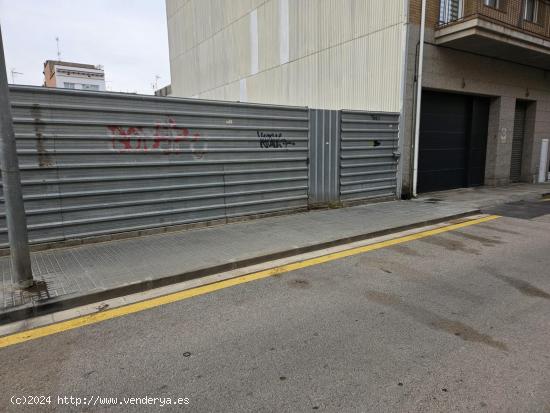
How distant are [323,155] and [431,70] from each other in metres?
4.61

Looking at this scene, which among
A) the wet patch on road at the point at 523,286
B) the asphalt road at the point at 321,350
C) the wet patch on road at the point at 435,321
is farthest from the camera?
the wet patch on road at the point at 523,286

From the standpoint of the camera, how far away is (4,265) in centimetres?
522

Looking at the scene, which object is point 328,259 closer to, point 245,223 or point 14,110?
point 245,223

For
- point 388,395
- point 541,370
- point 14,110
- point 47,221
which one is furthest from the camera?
point 47,221

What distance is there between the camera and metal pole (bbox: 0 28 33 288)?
401cm

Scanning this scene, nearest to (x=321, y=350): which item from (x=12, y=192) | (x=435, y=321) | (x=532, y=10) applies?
(x=435, y=321)

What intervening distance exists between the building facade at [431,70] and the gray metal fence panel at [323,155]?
2456 millimetres

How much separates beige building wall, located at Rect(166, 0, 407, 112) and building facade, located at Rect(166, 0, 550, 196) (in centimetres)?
4

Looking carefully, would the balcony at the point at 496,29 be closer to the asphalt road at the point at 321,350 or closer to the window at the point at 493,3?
the window at the point at 493,3

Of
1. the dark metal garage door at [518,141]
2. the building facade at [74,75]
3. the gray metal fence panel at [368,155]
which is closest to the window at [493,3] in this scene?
the dark metal garage door at [518,141]

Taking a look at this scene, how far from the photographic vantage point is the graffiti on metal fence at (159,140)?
21.4 feet

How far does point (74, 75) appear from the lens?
59.9 m

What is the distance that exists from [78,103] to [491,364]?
6.45 metres

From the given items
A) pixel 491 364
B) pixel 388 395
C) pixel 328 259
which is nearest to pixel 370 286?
pixel 328 259
